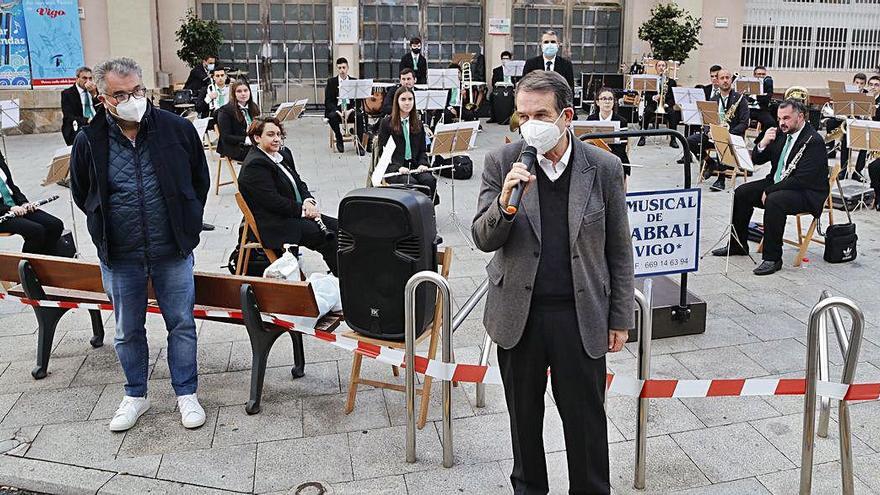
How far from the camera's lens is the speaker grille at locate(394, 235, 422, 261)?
397cm

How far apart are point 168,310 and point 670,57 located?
15402 mm

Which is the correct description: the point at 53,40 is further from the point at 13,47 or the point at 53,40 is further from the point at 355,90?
the point at 355,90

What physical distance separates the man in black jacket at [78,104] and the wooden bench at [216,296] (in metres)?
6.66

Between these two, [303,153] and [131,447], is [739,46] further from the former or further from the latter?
[131,447]

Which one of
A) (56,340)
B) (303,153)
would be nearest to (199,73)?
(303,153)

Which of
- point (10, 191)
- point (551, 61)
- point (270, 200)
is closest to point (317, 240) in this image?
point (270, 200)

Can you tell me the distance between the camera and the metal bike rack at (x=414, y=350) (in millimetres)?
3594

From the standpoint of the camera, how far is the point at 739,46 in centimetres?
1989

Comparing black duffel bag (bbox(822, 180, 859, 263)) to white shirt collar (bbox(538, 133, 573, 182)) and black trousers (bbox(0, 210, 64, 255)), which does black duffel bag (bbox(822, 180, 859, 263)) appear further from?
black trousers (bbox(0, 210, 64, 255))

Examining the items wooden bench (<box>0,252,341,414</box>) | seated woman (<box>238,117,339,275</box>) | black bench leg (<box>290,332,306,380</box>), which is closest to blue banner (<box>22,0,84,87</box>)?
seated woman (<box>238,117,339,275</box>)

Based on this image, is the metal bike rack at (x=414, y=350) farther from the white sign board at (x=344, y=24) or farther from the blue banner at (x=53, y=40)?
the white sign board at (x=344, y=24)

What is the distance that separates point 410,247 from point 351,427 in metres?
1.12

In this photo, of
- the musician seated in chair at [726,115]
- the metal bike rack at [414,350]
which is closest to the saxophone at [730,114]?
the musician seated in chair at [726,115]

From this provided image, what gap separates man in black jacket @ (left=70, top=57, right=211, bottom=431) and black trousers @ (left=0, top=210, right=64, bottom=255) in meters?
2.86
